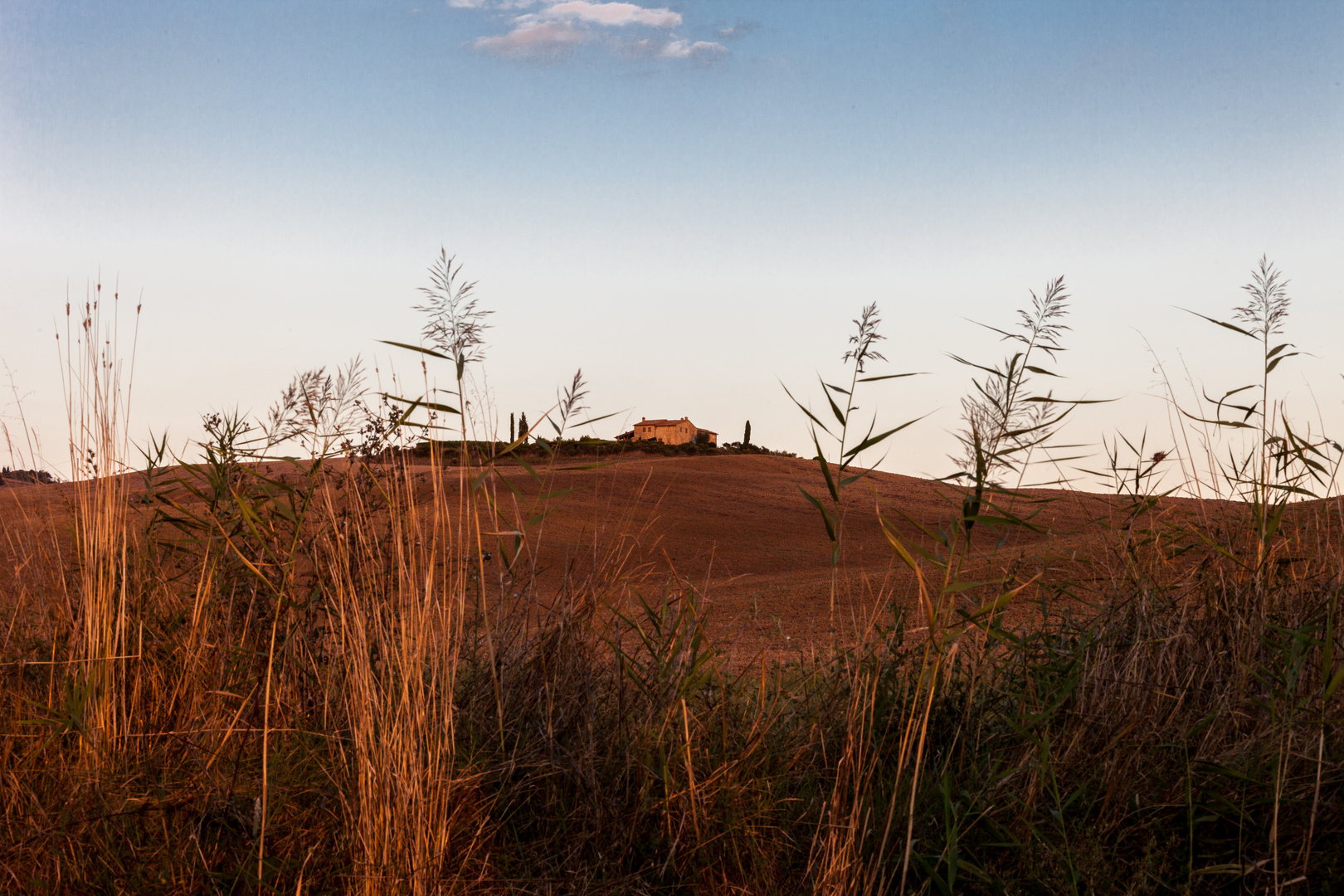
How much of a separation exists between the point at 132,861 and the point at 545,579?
7439 millimetres

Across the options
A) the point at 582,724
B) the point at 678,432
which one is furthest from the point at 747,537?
the point at 678,432

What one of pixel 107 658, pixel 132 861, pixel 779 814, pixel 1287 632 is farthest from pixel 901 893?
pixel 107 658

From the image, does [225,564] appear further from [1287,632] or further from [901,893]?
[1287,632]

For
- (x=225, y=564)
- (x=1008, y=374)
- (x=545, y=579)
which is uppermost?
(x=1008, y=374)

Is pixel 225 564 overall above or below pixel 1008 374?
below

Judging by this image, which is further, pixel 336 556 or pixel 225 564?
pixel 225 564

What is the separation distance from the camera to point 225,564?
10.2ft

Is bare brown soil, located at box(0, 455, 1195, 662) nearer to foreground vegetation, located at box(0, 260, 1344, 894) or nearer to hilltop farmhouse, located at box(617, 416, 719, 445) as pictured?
foreground vegetation, located at box(0, 260, 1344, 894)

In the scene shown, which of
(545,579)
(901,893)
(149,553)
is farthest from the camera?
(545,579)

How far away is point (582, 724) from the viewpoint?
2.76 metres

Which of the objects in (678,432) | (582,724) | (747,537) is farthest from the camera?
(678,432)

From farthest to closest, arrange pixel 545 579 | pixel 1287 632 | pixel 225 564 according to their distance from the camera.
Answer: pixel 545 579 → pixel 225 564 → pixel 1287 632

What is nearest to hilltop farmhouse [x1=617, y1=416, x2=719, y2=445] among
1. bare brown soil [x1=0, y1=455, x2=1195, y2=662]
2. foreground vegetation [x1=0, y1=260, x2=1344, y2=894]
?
bare brown soil [x1=0, y1=455, x2=1195, y2=662]

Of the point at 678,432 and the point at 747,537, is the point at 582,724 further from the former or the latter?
the point at 678,432
